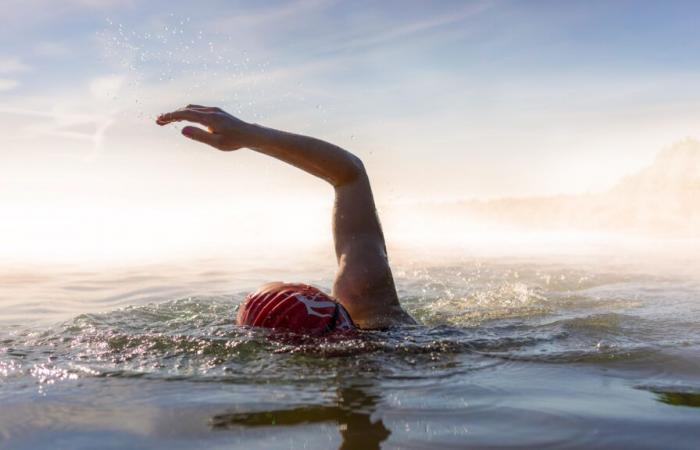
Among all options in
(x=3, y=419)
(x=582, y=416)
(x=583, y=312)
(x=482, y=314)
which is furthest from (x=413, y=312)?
(x=3, y=419)

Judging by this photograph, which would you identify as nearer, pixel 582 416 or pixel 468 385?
pixel 582 416

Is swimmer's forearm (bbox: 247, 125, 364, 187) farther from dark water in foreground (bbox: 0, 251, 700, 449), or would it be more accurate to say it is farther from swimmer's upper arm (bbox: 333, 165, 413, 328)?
dark water in foreground (bbox: 0, 251, 700, 449)

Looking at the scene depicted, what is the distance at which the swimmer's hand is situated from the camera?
4441 millimetres

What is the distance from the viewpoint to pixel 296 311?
4172 millimetres

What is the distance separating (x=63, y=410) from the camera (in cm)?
287

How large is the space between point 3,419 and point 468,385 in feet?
6.58

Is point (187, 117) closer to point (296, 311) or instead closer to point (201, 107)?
point (201, 107)

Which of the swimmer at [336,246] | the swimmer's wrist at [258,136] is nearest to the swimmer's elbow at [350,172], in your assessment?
the swimmer at [336,246]

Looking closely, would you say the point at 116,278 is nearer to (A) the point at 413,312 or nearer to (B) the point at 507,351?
(A) the point at 413,312

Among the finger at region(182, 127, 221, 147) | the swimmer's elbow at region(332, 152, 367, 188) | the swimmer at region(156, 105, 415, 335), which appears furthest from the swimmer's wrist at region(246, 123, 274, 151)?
the swimmer's elbow at region(332, 152, 367, 188)

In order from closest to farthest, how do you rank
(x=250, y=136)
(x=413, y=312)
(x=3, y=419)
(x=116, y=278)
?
(x=3, y=419)
(x=250, y=136)
(x=413, y=312)
(x=116, y=278)

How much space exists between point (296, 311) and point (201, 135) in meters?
1.30

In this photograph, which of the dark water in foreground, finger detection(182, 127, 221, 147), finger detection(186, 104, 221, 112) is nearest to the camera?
the dark water in foreground

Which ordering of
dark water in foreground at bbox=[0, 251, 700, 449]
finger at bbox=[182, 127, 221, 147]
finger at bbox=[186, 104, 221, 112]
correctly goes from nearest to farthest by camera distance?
1. dark water in foreground at bbox=[0, 251, 700, 449]
2. finger at bbox=[182, 127, 221, 147]
3. finger at bbox=[186, 104, 221, 112]
